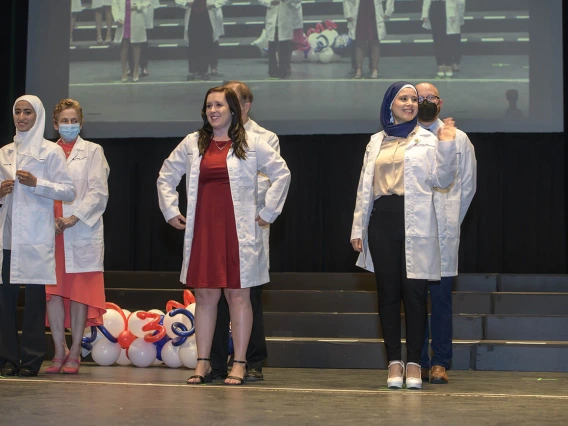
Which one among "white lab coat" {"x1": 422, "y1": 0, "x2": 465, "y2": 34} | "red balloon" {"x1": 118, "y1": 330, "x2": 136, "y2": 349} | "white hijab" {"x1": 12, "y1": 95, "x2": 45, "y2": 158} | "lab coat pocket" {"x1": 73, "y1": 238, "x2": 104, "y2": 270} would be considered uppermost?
"white lab coat" {"x1": 422, "y1": 0, "x2": 465, "y2": 34}

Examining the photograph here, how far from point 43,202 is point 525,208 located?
5.10 m

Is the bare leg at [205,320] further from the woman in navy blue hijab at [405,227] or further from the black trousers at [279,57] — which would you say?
the black trousers at [279,57]

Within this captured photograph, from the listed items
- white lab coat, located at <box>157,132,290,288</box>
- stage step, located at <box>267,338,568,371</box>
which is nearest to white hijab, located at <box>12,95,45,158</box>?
white lab coat, located at <box>157,132,290,288</box>

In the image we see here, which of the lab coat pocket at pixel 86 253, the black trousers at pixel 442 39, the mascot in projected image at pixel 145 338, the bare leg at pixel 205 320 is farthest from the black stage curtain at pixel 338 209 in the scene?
the bare leg at pixel 205 320

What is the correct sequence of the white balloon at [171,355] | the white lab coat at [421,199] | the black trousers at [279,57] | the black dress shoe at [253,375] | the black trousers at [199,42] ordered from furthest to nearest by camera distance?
the black trousers at [199,42]
the black trousers at [279,57]
the white balloon at [171,355]
the black dress shoe at [253,375]
the white lab coat at [421,199]

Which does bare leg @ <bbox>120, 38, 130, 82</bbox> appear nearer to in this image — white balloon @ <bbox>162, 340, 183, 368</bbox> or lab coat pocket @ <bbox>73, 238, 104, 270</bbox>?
white balloon @ <bbox>162, 340, 183, 368</bbox>

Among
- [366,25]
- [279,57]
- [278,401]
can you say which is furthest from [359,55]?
[278,401]

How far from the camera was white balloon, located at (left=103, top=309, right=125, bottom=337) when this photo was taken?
506 centimetres

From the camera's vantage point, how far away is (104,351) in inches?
199

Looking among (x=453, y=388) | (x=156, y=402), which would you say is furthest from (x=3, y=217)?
(x=453, y=388)

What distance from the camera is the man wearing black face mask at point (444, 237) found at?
419cm

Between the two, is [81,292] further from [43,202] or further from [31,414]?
[31,414]

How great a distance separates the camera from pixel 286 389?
3.72m

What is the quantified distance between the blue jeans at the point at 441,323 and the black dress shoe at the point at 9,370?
74.0 inches
